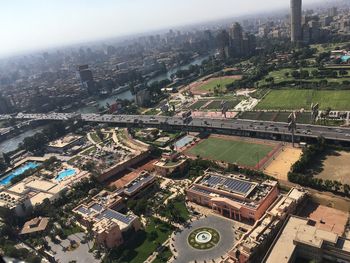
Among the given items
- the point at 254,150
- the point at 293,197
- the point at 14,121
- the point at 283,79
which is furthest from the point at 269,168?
the point at 14,121

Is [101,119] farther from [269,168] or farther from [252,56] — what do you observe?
[252,56]

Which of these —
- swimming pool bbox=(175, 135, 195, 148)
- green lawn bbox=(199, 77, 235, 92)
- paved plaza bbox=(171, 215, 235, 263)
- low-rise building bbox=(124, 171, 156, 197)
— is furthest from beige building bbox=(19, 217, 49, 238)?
green lawn bbox=(199, 77, 235, 92)

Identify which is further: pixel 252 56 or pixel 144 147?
pixel 252 56

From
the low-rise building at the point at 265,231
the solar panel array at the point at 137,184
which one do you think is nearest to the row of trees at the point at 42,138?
the solar panel array at the point at 137,184

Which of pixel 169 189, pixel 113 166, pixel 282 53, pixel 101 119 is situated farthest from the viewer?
pixel 282 53

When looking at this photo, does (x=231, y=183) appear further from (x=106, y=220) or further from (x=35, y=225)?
(x=35, y=225)
